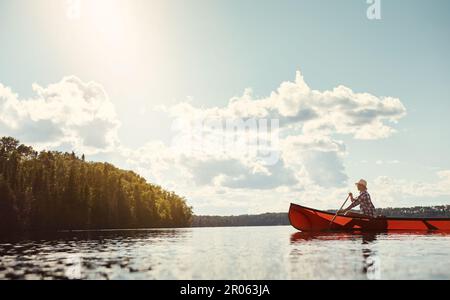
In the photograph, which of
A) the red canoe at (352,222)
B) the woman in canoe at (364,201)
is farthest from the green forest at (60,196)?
the woman in canoe at (364,201)

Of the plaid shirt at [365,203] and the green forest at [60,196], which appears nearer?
the plaid shirt at [365,203]

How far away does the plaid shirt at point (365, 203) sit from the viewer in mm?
34778

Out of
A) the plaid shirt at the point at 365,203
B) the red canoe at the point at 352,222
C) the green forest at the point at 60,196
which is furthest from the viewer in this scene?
the green forest at the point at 60,196

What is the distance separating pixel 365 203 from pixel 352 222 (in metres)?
1.90

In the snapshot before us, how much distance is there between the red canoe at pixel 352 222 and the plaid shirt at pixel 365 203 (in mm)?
687

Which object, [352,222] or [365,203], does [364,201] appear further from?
[352,222]

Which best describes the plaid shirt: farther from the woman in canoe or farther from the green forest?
the green forest

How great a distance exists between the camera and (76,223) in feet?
298

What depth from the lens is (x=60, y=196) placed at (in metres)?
89.4

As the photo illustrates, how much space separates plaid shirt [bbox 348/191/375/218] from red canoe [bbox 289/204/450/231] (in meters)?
0.69

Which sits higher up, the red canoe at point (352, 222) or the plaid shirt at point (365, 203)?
the plaid shirt at point (365, 203)

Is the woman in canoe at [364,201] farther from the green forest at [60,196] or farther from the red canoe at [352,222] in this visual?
the green forest at [60,196]

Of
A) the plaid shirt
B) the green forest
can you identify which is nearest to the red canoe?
the plaid shirt

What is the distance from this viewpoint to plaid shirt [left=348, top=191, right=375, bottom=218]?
114ft
